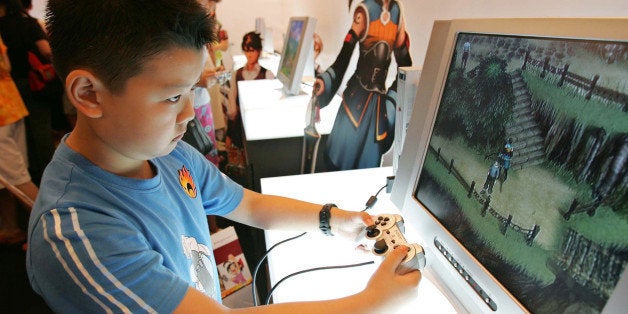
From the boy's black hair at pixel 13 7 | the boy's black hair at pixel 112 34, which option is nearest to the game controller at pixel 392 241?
the boy's black hair at pixel 112 34

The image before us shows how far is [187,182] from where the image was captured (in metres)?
0.68

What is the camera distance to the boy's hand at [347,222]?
2.30 ft

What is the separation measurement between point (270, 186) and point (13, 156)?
60.4 inches

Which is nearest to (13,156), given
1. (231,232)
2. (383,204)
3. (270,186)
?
(231,232)

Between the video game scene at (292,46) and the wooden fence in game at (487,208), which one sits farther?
the video game scene at (292,46)

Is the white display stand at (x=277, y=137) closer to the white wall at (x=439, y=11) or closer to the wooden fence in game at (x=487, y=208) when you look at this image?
the white wall at (x=439, y=11)

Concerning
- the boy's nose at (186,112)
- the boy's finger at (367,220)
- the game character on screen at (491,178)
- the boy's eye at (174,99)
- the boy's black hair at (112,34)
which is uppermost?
the boy's black hair at (112,34)

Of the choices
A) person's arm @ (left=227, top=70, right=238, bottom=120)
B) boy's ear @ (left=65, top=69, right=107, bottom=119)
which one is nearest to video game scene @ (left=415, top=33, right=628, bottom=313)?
boy's ear @ (left=65, top=69, right=107, bottom=119)

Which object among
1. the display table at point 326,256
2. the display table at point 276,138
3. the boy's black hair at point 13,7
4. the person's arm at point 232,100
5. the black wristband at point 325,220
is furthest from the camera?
the person's arm at point 232,100

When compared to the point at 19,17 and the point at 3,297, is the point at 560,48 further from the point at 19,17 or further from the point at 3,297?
the point at 19,17

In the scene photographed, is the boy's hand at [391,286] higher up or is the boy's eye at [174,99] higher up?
the boy's eye at [174,99]

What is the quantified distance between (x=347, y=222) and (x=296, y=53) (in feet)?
4.12

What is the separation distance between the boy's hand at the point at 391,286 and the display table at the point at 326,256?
84 millimetres

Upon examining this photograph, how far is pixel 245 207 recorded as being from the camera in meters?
0.80
